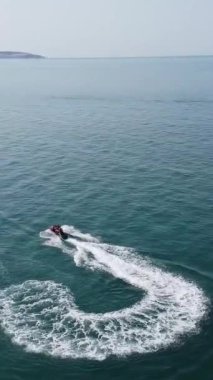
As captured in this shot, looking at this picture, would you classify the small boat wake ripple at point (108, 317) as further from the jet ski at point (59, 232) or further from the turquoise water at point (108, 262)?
the jet ski at point (59, 232)

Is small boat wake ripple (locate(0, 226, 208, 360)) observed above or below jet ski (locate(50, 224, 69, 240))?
below

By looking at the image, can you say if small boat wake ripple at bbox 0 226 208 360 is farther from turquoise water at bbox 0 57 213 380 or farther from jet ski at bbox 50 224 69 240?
jet ski at bbox 50 224 69 240

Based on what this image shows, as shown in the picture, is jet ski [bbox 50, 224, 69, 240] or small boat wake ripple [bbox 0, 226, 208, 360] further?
jet ski [bbox 50, 224, 69, 240]

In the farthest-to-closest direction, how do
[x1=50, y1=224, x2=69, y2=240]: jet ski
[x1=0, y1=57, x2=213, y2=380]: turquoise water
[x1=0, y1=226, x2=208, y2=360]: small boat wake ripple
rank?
1. [x1=50, y1=224, x2=69, y2=240]: jet ski
2. [x1=0, y1=226, x2=208, y2=360]: small boat wake ripple
3. [x1=0, y1=57, x2=213, y2=380]: turquoise water

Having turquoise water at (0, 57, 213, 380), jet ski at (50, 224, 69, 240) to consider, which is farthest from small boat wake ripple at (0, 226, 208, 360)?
jet ski at (50, 224, 69, 240)

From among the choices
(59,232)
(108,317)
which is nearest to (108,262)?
(59,232)

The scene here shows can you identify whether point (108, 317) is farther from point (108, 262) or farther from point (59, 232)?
point (59, 232)

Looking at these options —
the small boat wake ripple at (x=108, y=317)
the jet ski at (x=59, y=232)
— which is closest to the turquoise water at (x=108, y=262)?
the small boat wake ripple at (x=108, y=317)
